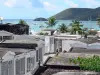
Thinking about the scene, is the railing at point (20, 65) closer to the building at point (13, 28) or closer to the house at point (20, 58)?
the house at point (20, 58)

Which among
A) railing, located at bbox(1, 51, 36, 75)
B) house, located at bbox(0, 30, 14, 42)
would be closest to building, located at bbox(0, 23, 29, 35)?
house, located at bbox(0, 30, 14, 42)

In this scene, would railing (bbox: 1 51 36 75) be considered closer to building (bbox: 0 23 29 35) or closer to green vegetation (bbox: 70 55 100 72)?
green vegetation (bbox: 70 55 100 72)

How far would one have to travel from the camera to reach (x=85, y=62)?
22391 mm

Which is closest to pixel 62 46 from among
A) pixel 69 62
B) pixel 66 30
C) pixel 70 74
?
pixel 69 62

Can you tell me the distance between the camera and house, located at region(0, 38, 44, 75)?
21442 mm

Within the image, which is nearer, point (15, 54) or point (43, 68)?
point (43, 68)

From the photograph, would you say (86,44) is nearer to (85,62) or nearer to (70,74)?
(85,62)

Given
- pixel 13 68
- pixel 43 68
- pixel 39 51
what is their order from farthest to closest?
pixel 39 51, pixel 13 68, pixel 43 68

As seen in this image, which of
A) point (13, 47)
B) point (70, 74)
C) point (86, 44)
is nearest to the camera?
point (70, 74)

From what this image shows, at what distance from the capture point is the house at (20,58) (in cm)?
2144

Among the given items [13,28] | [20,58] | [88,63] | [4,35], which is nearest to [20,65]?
[20,58]

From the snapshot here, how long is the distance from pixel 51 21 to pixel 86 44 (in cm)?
4326

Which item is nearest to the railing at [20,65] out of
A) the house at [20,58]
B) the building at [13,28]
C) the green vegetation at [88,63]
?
the house at [20,58]

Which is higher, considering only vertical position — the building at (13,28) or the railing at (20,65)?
the building at (13,28)
